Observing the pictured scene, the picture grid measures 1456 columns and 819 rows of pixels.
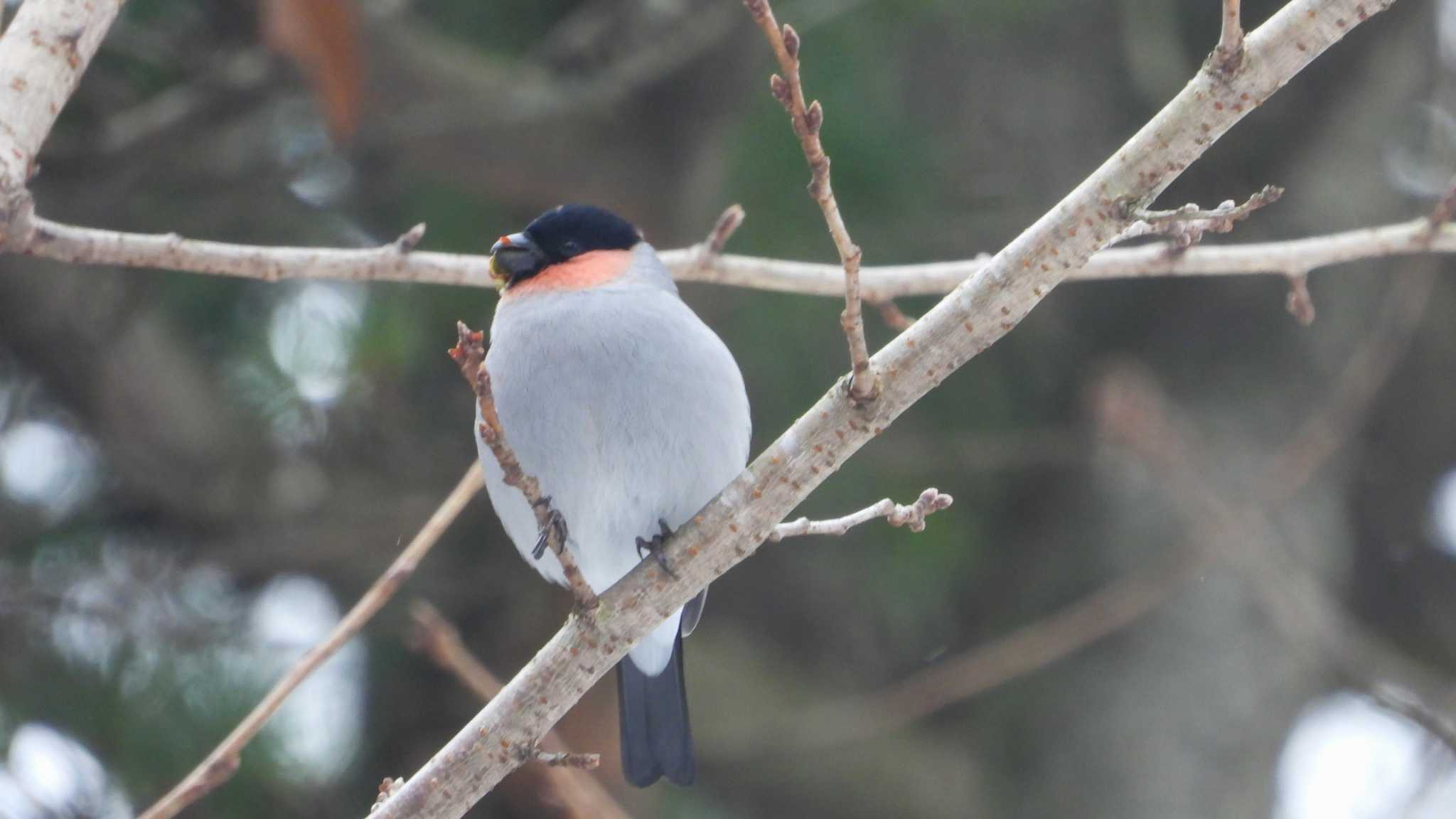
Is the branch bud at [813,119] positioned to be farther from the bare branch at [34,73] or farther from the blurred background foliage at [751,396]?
the blurred background foliage at [751,396]

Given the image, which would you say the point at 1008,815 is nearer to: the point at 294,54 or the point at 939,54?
the point at 939,54

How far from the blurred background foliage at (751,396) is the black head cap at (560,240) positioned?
77cm

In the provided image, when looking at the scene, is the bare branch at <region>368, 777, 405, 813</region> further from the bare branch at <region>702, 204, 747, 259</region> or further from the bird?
the bare branch at <region>702, 204, 747, 259</region>

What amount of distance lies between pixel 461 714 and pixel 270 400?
3.24ft

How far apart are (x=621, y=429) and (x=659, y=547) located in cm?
42

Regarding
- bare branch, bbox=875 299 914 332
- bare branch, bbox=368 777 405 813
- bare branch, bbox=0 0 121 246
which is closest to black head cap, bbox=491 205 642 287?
bare branch, bbox=875 299 914 332

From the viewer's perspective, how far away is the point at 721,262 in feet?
8.41

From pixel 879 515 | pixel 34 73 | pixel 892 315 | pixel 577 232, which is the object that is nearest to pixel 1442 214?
pixel 892 315

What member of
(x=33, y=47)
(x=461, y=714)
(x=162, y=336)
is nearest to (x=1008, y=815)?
(x=461, y=714)

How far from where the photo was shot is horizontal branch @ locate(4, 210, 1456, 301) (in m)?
2.11

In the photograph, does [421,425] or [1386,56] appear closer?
[421,425]

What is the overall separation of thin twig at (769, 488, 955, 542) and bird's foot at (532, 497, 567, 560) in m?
0.28

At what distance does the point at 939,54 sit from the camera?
14.1 feet

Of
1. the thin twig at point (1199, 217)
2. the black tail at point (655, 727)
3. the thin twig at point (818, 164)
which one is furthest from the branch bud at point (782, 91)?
the black tail at point (655, 727)
